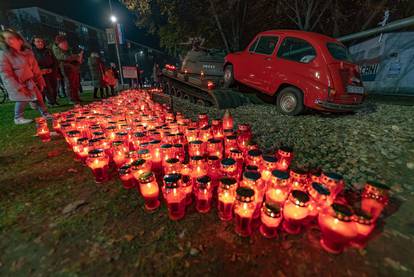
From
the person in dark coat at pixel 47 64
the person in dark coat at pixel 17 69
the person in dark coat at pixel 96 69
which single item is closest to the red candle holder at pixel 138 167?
the person in dark coat at pixel 17 69

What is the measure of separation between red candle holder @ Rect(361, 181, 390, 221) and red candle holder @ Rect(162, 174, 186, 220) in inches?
70.8

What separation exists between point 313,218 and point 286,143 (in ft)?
7.23

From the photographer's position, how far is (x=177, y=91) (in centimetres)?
991

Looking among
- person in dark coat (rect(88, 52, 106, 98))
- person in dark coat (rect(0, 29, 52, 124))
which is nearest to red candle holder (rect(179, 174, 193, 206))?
person in dark coat (rect(0, 29, 52, 124))

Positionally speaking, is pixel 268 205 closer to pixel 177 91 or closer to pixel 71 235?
pixel 71 235

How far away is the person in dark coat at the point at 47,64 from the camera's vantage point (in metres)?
7.27

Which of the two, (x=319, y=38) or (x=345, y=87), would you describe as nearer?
(x=345, y=87)

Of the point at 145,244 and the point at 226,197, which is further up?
the point at 226,197

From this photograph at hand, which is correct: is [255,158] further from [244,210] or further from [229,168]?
[244,210]

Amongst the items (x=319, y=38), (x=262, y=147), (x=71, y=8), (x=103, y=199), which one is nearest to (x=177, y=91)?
(x=319, y=38)

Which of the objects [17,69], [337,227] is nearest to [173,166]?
[337,227]

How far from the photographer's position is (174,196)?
196 cm

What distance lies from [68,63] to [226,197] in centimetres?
932

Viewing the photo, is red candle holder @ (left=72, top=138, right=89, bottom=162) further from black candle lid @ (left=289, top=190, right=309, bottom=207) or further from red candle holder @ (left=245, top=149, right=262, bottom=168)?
black candle lid @ (left=289, top=190, right=309, bottom=207)
